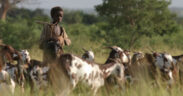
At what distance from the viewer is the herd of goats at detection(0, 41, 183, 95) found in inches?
212

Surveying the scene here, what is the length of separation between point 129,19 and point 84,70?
16.5 meters

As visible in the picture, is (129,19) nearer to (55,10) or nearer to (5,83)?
(55,10)

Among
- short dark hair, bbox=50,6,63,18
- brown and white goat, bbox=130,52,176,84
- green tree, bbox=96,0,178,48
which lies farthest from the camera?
green tree, bbox=96,0,178,48

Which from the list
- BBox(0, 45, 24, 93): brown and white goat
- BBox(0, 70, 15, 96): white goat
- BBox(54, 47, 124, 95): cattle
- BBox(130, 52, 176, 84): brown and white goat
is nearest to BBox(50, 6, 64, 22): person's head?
BBox(0, 45, 24, 93): brown and white goat

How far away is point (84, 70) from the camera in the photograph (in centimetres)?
550

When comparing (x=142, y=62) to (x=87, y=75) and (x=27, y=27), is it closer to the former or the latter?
(x=87, y=75)

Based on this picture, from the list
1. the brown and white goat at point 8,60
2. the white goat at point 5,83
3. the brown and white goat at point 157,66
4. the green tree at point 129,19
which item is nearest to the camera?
the brown and white goat at point 8,60

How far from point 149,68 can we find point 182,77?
943 millimetres

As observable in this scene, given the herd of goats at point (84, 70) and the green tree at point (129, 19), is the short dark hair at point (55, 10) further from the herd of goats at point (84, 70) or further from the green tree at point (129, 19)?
the green tree at point (129, 19)

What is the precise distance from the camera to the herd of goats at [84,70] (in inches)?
212

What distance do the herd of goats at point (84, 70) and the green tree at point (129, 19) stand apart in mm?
13185

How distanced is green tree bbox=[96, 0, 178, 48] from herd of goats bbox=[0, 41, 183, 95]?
1318 centimetres

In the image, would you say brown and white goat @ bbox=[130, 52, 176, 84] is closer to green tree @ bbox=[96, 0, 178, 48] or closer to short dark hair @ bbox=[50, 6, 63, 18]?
short dark hair @ bbox=[50, 6, 63, 18]

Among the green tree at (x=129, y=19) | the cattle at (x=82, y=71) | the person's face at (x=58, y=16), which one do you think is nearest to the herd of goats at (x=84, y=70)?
the cattle at (x=82, y=71)
